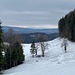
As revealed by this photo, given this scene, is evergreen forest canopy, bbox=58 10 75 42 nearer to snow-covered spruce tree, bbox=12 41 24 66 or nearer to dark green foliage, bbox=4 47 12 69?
snow-covered spruce tree, bbox=12 41 24 66

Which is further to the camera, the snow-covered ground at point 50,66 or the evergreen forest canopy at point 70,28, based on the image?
the evergreen forest canopy at point 70,28

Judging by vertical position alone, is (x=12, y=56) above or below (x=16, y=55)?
below

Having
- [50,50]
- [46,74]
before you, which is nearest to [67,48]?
[50,50]

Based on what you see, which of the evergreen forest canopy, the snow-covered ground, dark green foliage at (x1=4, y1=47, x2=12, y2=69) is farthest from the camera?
the evergreen forest canopy

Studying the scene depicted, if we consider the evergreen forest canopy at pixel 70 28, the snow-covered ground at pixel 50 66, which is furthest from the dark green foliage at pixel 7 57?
the evergreen forest canopy at pixel 70 28

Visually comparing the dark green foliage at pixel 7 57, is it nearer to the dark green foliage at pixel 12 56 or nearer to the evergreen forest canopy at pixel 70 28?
the dark green foliage at pixel 12 56

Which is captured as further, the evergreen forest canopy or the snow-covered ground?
the evergreen forest canopy

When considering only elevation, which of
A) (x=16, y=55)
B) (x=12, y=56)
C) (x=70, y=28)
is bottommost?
(x=12, y=56)

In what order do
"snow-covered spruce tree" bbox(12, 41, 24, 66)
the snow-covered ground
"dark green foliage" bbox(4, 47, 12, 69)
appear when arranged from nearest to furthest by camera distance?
1. the snow-covered ground
2. "dark green foliage" bbox(4, 47, 12, 69)
3. "snow-covered spruce tree" bbox(12, 41, 24, 66)

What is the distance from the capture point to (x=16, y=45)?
219 feet

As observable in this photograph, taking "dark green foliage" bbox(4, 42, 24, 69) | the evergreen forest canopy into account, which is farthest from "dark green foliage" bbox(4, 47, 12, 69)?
the evergreen forest canopy

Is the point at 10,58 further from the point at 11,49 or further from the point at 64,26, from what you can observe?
the point at 64,26

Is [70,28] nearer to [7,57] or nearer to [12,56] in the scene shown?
[12,56]

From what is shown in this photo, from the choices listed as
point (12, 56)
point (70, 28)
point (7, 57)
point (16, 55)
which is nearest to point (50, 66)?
point (16, 55)
